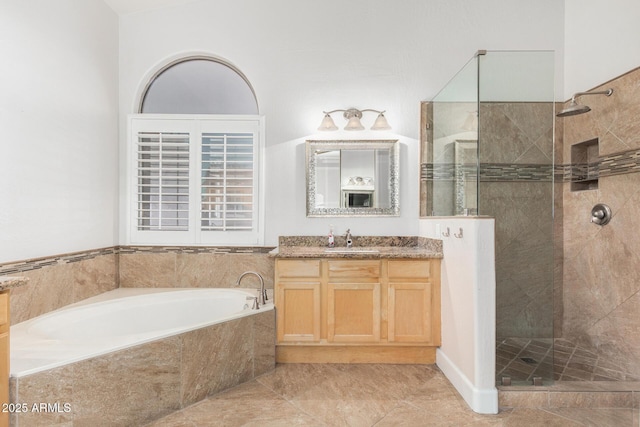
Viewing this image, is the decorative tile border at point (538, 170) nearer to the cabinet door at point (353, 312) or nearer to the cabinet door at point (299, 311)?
the cabinet door at point (353, 312)

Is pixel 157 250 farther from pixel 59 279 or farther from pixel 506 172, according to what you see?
pixel 506 172

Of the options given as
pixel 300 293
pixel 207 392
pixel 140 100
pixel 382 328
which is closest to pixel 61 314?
pixel 207 392

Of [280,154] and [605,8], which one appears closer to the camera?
[605,8]

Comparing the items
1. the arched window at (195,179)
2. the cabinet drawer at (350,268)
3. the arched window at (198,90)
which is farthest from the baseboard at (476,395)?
the arched window at (198,90)

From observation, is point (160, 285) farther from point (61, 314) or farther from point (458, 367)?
point (458, 367)

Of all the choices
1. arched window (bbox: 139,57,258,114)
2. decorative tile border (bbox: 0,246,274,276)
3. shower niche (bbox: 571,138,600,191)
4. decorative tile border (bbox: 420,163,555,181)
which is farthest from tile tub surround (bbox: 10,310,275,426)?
shower niche (bbox: 571,138,600,191)

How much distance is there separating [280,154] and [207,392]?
2.06m

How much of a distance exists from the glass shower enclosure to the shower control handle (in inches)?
20.3

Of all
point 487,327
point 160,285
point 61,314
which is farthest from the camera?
point 160,285

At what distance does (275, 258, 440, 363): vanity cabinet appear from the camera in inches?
104

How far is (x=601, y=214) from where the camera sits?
262cm

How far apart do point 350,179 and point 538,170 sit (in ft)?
5.05

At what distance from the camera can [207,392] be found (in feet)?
7.09

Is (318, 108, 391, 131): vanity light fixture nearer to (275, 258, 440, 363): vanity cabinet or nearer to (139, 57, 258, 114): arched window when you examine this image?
(139, 57, 258, 114): arched window
